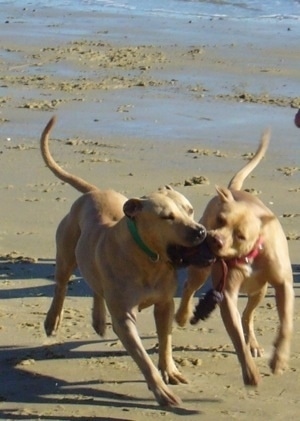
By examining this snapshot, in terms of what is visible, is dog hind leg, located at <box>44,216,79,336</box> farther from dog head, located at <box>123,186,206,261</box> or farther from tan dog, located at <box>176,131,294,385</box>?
dog head, located at <box>123,186,206,261</box>

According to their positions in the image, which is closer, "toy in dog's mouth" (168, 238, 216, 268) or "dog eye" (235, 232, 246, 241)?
"toy in dog's mouth" (168, 238, 216, 268)

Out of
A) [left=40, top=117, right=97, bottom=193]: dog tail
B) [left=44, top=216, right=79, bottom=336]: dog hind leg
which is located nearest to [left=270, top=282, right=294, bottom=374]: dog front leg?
[left=44, top=216, right=79, bottom=336]: dog hind leg

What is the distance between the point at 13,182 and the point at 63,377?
4.30 meters

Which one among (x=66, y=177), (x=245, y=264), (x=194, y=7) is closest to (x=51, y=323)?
(x=66, y=177)

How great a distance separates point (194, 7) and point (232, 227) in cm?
1811

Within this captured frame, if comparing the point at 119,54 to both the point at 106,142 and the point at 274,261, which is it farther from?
the point at 274,261

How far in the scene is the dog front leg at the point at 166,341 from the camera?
5.82m

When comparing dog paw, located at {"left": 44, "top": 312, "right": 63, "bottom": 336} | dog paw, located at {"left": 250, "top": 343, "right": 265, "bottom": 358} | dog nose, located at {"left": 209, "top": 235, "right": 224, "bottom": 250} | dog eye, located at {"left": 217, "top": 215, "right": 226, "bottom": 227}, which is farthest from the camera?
dog paw, located at {"left": 44, "top": 312, "right": 63, "bottom": 336}

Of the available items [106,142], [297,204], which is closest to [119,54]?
[106,142]

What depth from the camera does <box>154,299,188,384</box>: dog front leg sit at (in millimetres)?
5820

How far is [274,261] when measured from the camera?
5809 millimetres

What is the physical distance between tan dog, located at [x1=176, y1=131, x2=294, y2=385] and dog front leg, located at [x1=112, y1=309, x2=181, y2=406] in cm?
37

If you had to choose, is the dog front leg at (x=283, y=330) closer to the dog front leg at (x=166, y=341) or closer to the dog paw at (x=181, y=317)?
the dog front leg at (x=166, y=341)

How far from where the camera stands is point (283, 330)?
18.9 ft
